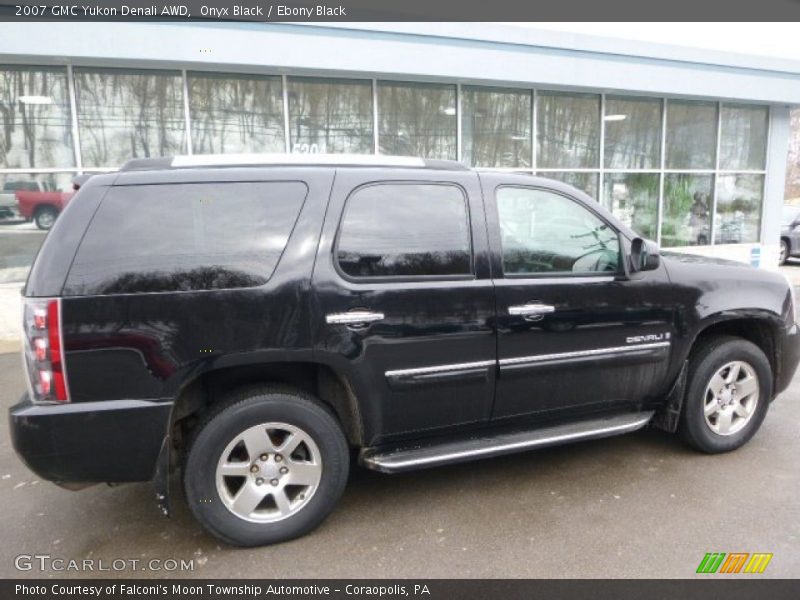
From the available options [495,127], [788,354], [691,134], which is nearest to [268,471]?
[788,354]

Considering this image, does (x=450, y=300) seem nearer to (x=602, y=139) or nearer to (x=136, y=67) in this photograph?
(x=136, y=67)

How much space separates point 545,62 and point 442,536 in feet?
28.6

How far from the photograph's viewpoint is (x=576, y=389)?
3.41m

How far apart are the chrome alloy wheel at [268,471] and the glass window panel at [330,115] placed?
694 cm

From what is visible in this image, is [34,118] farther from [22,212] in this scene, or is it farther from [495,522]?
[495,522]

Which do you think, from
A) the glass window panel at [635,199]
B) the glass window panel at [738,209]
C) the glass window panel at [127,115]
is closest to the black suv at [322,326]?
the glass window panel at [127,115]

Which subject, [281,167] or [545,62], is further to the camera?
[545,62]

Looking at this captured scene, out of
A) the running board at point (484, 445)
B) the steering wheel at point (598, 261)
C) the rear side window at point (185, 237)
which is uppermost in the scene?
the rear side window at point (185, 237)

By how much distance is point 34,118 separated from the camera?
7.77m

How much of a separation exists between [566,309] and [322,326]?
4.79 ft

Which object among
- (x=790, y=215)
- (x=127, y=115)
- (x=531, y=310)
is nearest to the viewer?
(x=531, y=310)

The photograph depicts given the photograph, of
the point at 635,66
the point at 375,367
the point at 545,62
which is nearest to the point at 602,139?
the point at 635,66

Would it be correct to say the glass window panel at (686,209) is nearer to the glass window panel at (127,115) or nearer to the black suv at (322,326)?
the black suv at (322,326)

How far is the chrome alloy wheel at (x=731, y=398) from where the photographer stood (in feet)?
12.5
